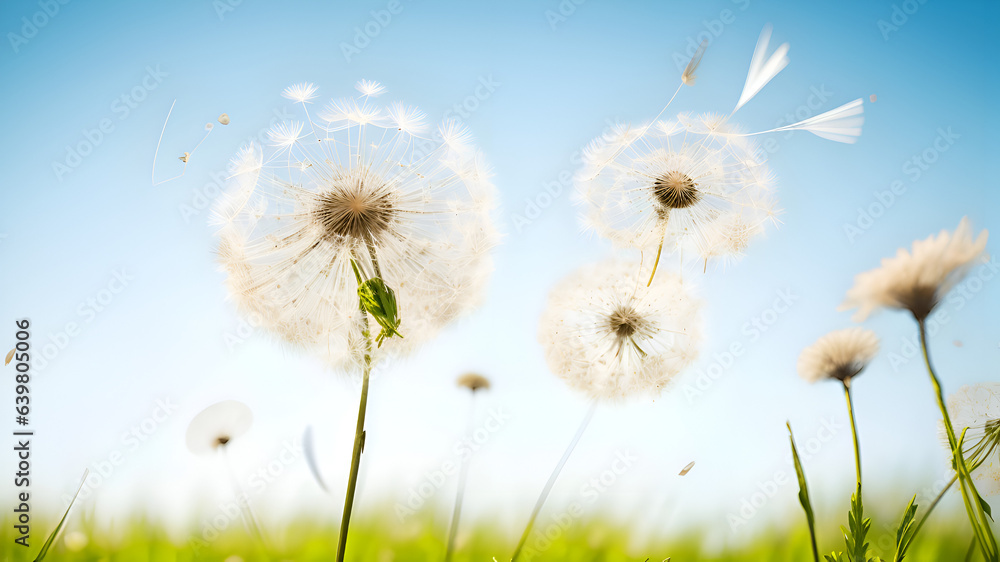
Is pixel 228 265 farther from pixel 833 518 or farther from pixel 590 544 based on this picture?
pixel 833 518

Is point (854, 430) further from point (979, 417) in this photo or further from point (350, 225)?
point (350, 225)

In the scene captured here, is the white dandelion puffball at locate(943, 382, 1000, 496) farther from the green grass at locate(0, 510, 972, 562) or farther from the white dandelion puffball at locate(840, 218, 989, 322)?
the white dandelion puffball at locate(840, 218, 989, 322)

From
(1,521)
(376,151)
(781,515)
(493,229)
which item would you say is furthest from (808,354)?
(1,521)

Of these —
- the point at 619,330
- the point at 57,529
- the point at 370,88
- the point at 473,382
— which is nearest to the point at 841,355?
the point at 619,330

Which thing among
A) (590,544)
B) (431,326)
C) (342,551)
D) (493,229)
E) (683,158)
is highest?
(683,158)

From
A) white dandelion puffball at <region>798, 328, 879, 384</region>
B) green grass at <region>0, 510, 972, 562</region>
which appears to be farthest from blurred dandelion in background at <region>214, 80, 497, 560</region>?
white dandelion puffball at <region>798, 328, 879, 384</region>
